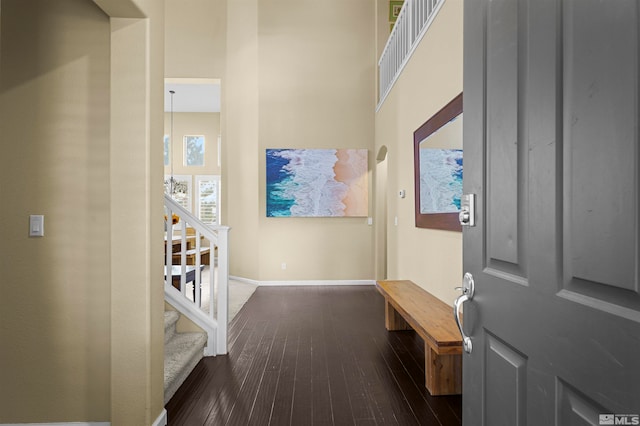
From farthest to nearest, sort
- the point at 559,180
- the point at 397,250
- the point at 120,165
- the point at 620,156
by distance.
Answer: the point at 397,250 < the point at 120,165 < the point at 559,180 < the point at 620,156

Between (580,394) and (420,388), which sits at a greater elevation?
(580,394)

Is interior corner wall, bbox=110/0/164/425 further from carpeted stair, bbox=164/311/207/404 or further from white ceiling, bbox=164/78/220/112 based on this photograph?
white ceiling, bbox=164/78/220/112

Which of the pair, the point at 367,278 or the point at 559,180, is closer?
the point at 559,180

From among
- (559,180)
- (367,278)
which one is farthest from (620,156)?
(367,278)

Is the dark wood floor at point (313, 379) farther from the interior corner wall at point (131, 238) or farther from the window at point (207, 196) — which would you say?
the window at point (207, 196)

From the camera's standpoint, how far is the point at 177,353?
281 cm

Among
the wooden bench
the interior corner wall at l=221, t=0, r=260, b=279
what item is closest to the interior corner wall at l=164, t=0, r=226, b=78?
the interior corner wall at l=221, t=0, r=260, b=279

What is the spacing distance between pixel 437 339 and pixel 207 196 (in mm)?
9015

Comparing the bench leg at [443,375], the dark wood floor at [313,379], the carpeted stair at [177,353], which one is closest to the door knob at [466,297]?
the dark wood floor at [313,379]

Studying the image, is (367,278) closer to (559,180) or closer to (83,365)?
(83,365)

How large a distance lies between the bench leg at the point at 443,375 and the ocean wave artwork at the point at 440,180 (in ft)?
3.59

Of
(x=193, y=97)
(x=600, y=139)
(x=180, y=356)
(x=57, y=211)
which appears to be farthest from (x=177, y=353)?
(x=193, y=97)

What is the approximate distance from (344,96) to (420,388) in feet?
17.1

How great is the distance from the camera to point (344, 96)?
6555mm
